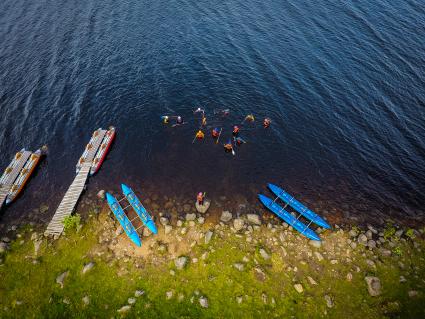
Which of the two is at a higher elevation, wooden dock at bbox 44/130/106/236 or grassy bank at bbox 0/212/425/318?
grassy bank at bbox 0/212/425/318

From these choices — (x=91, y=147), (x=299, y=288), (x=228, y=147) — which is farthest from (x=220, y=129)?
(x=299, y=288)

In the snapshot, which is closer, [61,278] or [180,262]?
[61,278]

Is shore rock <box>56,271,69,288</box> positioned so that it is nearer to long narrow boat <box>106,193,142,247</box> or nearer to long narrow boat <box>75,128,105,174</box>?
long narrow boat <box>106,193,142,247</box>

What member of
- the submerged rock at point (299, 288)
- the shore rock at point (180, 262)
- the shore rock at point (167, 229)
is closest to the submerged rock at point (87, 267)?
the shore rock at point (167, 229)

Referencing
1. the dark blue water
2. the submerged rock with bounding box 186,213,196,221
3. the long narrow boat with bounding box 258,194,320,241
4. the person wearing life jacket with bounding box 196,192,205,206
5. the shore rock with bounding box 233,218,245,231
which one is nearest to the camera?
the long narrow boat with bounding box 258,194,320,241

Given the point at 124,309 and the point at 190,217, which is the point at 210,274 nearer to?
the point at 190,217

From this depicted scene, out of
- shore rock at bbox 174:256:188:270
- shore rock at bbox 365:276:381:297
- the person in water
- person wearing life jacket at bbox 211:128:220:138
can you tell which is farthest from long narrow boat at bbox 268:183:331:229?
shore rock at bbox 174:256:188:270

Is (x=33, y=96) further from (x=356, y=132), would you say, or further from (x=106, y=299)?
(x=356, y=132)
